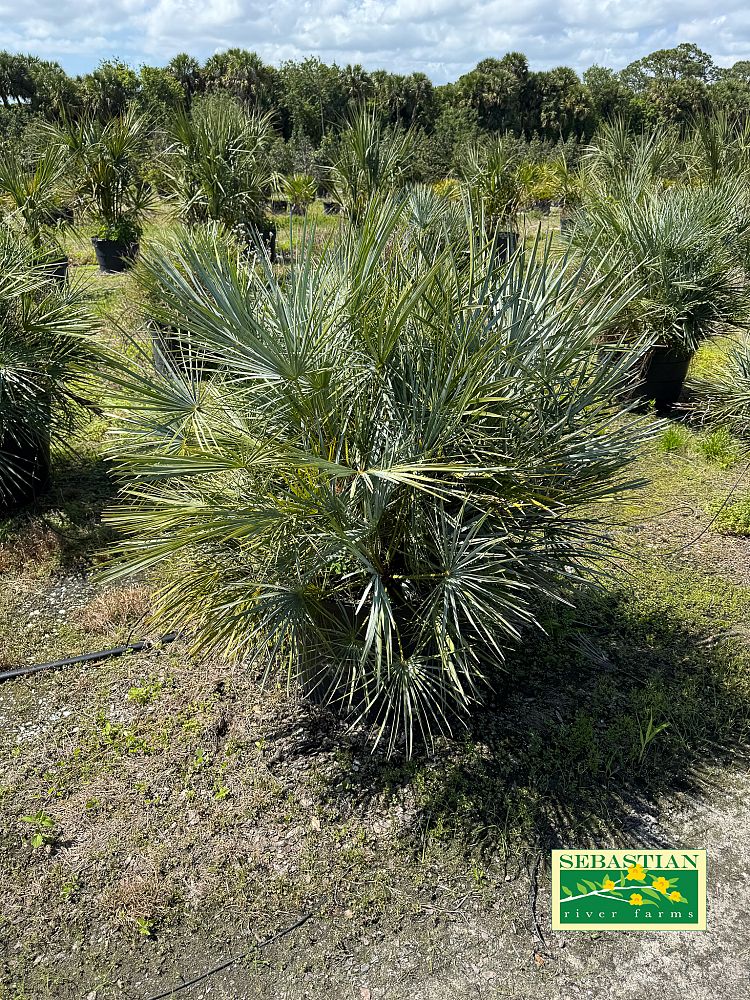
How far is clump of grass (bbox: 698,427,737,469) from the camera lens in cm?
565

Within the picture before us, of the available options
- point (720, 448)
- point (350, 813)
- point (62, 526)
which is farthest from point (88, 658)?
point (720, 448)

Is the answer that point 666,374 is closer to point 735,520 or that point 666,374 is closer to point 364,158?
point 735,520

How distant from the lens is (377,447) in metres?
2.50

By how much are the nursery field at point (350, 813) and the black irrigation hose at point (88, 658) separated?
0.13 ft

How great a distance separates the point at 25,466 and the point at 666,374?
5018 mm

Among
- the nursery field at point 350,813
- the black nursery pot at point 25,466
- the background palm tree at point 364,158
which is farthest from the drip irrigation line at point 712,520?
the background palm tree at point 364,158

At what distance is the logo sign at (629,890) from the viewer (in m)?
2.37

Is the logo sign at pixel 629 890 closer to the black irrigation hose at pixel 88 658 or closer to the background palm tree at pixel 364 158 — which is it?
the black irrigation hose at pixel 88 658

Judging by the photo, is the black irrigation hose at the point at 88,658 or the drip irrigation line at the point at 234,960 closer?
the drip irrigation line at the point at 234,960

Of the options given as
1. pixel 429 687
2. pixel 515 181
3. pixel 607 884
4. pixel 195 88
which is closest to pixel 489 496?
pixel 429 687

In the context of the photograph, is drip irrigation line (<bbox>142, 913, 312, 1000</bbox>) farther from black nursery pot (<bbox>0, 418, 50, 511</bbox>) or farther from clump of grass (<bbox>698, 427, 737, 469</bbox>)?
clump of grass (<bbox>698, 427, 737, 469</bbox>)

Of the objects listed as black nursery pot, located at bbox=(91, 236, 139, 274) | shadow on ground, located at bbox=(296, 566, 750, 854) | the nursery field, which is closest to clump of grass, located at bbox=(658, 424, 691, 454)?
the nursery field

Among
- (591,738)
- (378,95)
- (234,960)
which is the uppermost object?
(378,95)

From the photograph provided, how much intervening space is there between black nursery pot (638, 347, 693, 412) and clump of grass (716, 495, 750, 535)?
167 centimetres
